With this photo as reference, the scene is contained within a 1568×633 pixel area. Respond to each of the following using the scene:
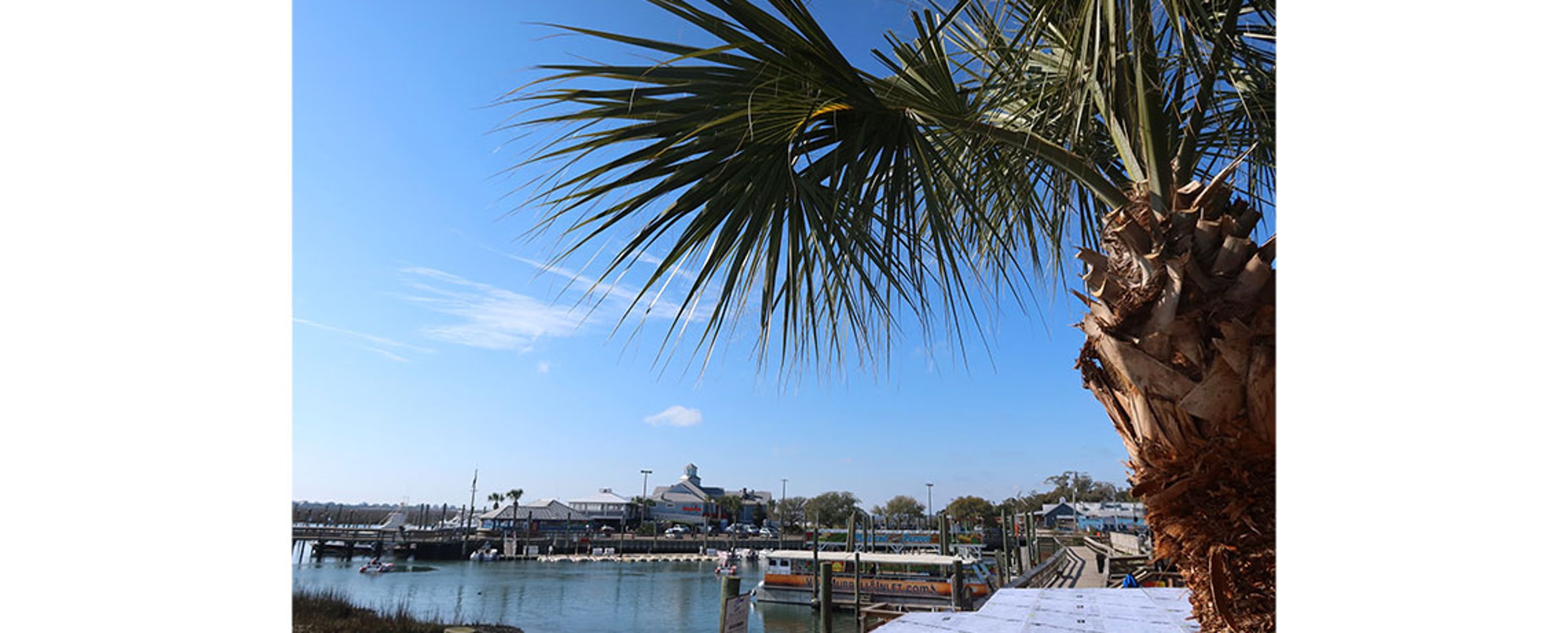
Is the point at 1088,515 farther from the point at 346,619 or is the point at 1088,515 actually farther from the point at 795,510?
the point at 346,619

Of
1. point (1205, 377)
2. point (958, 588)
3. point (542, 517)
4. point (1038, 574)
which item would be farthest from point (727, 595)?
point (542, 517)

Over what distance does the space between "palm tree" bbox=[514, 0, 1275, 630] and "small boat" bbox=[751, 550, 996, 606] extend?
10647 mm

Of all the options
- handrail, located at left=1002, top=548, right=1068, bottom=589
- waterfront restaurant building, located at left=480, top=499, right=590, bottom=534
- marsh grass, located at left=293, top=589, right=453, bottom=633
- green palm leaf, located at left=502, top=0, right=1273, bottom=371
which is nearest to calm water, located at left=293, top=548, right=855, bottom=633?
marsh grass, located at left=293, top=589, right=453, bottom=633

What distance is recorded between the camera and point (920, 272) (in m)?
2.15

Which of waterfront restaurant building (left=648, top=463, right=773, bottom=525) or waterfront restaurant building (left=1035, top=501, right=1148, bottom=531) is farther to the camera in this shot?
waterfront restaurant building (left=648, top=463, right=773, bottom=525)

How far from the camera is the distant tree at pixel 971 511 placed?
50844 millimetres

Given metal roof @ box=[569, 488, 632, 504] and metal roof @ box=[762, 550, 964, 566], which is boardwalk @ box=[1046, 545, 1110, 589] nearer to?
metal roof @ box=[762, 550, 964, 566]

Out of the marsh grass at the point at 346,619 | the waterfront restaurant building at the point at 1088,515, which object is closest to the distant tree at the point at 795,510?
the waterfront restaurant building at the point at 1088,515

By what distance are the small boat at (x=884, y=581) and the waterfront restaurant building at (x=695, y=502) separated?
35401 mm

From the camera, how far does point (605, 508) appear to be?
57.1 m

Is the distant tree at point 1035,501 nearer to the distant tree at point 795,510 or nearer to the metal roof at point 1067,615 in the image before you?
the distant tree at point 795,510

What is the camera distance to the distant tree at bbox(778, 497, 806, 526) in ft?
191
